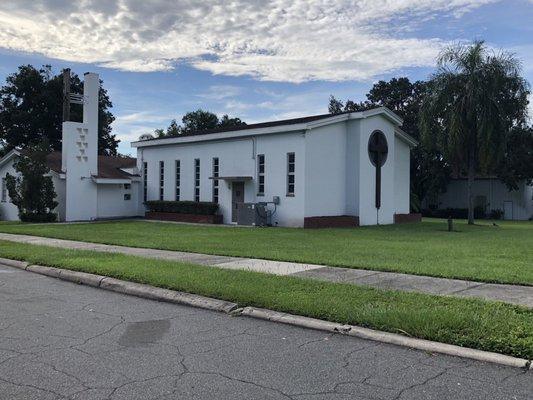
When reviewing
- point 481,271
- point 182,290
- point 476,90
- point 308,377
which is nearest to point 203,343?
point 308,377

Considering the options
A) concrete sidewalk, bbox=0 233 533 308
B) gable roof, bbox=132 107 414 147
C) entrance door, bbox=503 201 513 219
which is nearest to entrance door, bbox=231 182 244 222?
gable roof, bbox=132 107 414 147

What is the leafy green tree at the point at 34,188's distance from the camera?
28734 millimetres

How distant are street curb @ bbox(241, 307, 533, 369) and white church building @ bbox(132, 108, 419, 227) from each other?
1845 centimetres

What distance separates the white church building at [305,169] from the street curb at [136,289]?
15.7 meters

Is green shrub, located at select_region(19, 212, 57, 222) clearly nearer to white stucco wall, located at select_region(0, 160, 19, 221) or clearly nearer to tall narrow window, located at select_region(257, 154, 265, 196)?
white stucco wall, located at select_region(0, 160, 19, 221)

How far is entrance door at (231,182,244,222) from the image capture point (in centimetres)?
2916

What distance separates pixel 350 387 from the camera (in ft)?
16.1

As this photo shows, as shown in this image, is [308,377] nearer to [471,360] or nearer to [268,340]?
[268,340]

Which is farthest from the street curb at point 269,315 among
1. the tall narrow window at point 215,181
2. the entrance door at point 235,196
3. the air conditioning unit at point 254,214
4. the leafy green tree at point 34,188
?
the tall narrow window at point 215,181

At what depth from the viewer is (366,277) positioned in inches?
400

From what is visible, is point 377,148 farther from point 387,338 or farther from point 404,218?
point 387,338

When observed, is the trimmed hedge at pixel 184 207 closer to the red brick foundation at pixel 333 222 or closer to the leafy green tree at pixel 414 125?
the red brick foundation at pixel 333 222

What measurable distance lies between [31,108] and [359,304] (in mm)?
53241

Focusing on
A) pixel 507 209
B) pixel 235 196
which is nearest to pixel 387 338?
pixel 235 196
